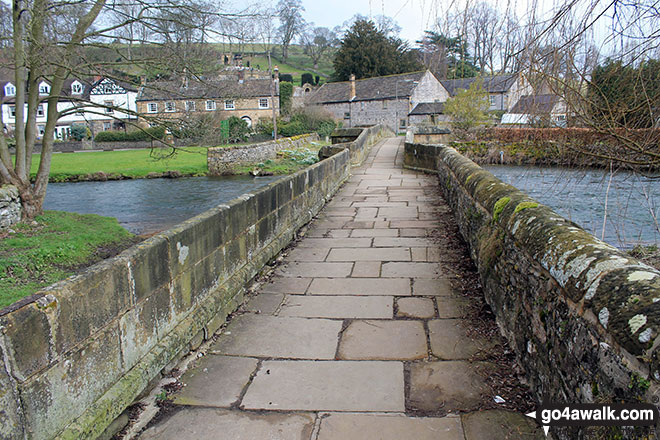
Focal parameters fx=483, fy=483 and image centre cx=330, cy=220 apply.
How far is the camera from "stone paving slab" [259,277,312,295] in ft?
14.7

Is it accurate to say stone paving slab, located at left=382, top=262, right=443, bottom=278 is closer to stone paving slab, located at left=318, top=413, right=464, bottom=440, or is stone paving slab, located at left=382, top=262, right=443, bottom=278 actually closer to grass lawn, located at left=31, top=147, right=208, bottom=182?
stone paving slab, located at left=318, top=413, right=464, bottom=440

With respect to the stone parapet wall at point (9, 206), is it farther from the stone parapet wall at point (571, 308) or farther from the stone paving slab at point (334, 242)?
the stone parapet wall at point (571, 308)

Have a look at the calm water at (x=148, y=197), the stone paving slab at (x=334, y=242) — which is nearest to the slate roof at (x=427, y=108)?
the calm water at (x=148, y=197)

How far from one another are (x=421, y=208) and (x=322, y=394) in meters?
6.10

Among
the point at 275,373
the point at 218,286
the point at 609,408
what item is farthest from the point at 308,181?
the point at 609,408

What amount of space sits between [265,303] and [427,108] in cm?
4751

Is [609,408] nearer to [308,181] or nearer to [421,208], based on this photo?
[308,181]

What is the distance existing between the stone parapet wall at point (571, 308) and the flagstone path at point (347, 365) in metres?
0.34

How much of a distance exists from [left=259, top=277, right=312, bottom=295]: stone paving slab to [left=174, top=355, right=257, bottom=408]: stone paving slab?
1314mm

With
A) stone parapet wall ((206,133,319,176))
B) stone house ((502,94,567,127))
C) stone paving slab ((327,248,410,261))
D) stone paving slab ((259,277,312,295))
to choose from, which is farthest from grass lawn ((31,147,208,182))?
stone house ((502,94,567,127))

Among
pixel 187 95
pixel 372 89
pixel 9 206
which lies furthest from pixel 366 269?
pixel 372 89

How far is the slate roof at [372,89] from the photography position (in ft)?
163

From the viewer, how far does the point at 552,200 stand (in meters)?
13.4

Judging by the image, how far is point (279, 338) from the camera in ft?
11.4
